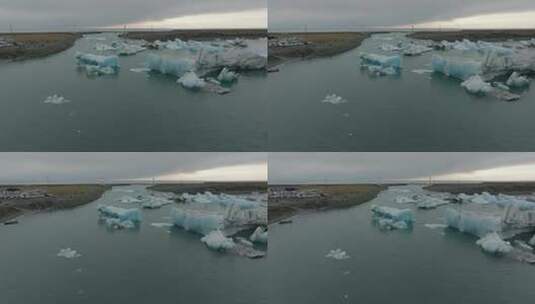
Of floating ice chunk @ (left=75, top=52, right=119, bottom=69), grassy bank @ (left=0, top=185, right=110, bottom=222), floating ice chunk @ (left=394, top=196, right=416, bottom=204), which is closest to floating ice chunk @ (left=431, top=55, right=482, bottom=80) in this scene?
floating ice chunk @ (left=394, top=196, right=416, bottom=204)

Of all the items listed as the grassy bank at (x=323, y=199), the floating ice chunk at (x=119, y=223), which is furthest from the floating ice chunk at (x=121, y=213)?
the grassy bank at (x=323, y=199)

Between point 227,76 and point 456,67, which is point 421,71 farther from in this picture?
point 227,76

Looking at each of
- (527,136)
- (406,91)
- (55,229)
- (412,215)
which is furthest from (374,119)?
(55,229)

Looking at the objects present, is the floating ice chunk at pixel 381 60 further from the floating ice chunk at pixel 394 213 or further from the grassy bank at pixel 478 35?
the floating ice chunk at pixel 394 213

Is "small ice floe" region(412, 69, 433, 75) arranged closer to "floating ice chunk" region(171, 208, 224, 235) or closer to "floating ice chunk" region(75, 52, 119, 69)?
"floating ice chunk" region(171, 208, 224, 235)

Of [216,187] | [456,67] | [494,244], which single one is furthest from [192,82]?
[494,244]

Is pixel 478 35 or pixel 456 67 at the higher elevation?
pixel 478 35
